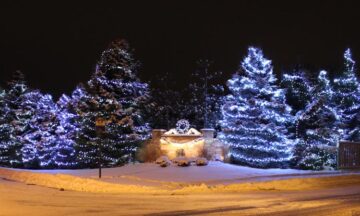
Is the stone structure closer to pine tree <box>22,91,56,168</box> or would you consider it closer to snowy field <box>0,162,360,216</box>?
snowy field <box>0,162,360,216</box>

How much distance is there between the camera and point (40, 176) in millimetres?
25297

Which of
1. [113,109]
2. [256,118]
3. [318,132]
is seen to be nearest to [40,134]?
[113,109]

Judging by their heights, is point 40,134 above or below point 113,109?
below

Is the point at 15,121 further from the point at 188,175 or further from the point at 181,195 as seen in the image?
the point at 181,195

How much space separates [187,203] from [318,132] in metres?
21.5

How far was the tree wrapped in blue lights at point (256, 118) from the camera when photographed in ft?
107

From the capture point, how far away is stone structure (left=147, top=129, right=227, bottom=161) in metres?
32.3

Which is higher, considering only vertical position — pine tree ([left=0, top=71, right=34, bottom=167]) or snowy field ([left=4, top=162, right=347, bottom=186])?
pine tree ([left=0, top=71, right=34, bottom=167])

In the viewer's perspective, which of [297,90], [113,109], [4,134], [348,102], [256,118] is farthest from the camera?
[4,134]

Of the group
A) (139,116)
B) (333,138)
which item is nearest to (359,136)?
(333,138)

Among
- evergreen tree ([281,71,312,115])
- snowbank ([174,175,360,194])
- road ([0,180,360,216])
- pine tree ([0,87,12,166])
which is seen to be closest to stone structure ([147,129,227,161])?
evergreen tree ([281,71,312,115])

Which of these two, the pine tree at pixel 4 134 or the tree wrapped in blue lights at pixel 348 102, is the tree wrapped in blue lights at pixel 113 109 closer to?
the pine tree at pixel 4 134

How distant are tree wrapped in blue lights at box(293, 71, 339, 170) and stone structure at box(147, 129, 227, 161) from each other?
5367 mm

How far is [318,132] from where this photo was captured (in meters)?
34.7
